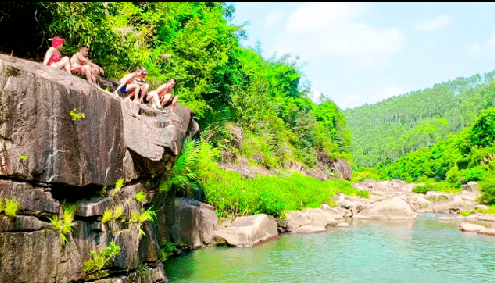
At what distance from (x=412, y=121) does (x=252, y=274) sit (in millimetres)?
163542

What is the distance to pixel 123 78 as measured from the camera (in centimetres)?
1259

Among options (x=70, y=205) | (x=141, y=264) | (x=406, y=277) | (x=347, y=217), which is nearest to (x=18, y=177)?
(x=70, y=205)

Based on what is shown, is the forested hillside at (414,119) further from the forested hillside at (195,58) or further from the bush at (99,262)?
the bush at (99,262)

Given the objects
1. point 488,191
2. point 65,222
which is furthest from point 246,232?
point 488,191

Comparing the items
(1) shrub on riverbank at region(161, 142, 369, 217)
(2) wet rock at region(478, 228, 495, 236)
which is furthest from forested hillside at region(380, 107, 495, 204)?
(1) shrub on riverbank at region(161, 142, 369, 217)

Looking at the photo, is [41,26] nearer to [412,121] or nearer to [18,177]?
[18,177]

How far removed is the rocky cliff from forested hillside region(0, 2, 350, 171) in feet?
15.6

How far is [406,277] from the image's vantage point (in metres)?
13.0

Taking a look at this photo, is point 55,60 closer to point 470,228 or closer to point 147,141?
Answer: point 147,141

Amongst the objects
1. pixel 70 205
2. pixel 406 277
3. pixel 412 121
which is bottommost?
pixel 406 277

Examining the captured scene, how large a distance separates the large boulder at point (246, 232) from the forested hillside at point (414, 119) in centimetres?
10352

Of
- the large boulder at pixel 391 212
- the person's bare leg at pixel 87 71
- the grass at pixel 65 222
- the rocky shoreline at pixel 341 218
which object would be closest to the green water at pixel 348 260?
the rocky shoreline at pixel 341 218

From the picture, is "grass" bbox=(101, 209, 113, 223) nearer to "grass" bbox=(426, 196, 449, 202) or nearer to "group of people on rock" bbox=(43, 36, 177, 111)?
"group of people on rock" bbox=(43, 36, 177, 111)

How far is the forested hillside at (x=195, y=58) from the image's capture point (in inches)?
539
